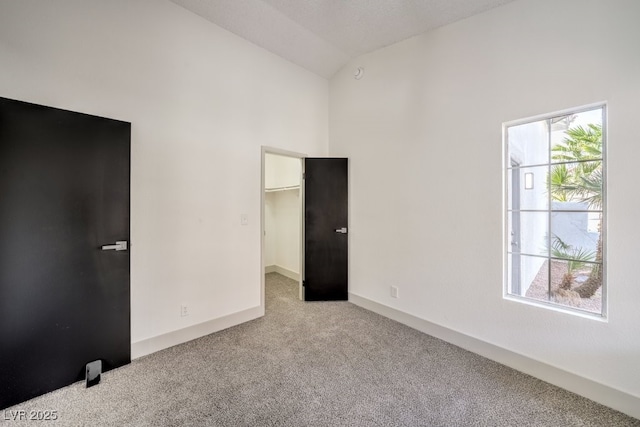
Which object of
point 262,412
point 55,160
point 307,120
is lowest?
point 262,412

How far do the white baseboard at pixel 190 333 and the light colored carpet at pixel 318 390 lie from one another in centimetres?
9

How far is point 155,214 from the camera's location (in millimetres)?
2406

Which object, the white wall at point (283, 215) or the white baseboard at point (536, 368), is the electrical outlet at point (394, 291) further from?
the white wall at point (283, 215)

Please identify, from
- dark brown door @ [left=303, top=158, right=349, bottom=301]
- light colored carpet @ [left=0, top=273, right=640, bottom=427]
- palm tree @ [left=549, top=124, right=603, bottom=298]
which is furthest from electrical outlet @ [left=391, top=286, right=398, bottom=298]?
palm tree @ [left=549, top=124, right=603, bottom=298]

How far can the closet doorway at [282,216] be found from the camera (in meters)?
4.62

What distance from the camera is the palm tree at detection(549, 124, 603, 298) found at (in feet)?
6.36

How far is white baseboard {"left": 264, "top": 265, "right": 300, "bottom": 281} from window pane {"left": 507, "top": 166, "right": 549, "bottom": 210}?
3.42m

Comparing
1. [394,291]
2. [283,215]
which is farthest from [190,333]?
[283,215]

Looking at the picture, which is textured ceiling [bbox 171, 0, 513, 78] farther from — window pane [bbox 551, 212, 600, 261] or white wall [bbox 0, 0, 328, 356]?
window pane [bbox 551, 212, 600, 261]

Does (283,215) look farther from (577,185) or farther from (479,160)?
(577,185)

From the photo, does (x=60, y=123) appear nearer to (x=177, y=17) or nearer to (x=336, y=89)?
(x=177, y=17)

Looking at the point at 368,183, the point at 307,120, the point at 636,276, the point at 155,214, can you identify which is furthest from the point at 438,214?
the point at 155,214

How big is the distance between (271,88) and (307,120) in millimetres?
661

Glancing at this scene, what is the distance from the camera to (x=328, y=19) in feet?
8.95
